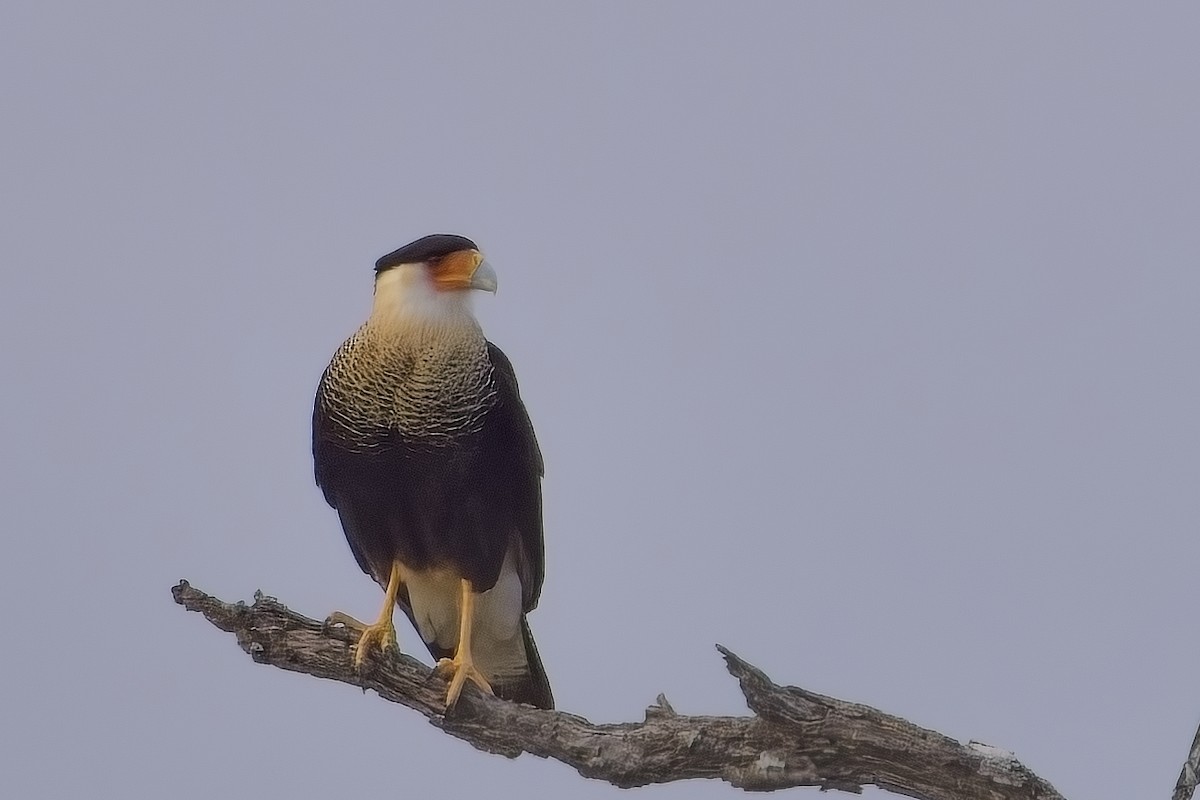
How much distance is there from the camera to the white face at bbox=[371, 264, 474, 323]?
7789 mm

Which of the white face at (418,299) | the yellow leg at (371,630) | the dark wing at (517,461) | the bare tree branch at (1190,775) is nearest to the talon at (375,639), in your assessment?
the yellow leg at (371,630)

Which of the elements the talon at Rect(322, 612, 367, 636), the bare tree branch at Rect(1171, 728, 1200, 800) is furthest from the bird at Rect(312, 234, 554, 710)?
the bare tree branch at Rect(1171, 728, 1200, 800)

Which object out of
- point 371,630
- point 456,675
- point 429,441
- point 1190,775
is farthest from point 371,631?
point 1190,775

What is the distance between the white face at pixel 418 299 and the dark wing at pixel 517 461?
31 cm

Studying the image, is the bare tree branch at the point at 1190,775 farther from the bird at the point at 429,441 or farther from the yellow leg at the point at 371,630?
the yellow leg at the point at 371,630

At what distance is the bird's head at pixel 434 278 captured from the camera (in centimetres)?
772

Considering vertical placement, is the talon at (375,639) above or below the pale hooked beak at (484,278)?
below

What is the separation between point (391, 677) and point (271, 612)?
0.57 metres

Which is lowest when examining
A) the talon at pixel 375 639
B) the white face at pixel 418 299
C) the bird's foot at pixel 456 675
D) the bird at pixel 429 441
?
the bird's foot at pixel 456 675

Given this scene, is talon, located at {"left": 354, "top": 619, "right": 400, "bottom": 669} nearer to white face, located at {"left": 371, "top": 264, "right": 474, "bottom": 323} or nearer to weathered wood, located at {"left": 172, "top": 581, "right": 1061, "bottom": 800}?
weathered wood, located at {"left": 172, "top": 581, "right": 1061, "bottom": 800}

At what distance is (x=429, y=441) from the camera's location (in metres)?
7.75

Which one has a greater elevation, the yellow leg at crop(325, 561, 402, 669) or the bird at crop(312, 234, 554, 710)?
the bird at crop(312, 234, 554, 710)

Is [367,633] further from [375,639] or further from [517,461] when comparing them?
[517,461]

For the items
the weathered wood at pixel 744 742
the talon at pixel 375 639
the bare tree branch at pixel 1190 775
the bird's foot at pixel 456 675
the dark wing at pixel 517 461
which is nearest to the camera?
the bare tree branch at pixel 1190 775
